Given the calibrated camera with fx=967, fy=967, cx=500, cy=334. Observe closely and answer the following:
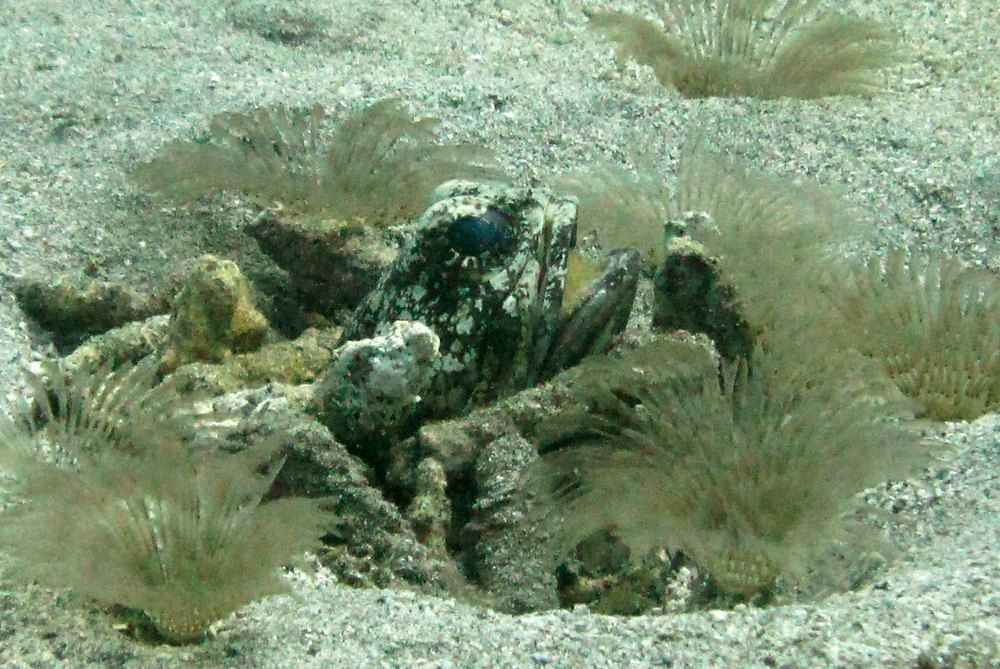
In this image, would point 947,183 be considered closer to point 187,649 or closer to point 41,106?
point 187,649

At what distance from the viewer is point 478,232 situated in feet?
10.6

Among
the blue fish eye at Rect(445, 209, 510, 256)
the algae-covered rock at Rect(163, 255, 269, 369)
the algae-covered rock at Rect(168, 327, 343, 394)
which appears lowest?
the algae-covered rock at Rect(168, 327, 343, 394)

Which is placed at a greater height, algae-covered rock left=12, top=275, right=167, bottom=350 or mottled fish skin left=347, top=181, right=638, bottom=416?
mottled fish skin left=347, top=181, right=638, bottom=416

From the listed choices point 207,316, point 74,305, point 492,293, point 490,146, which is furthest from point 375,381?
point 490,146

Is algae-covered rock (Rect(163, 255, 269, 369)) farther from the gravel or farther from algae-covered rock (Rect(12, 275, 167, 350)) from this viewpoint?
the gravel

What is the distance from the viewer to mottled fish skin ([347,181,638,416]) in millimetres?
3262

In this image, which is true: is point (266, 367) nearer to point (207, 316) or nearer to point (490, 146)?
point (207, 316)

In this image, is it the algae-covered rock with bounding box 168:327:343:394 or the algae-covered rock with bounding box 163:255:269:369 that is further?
the algae-covered rock with bounding box 163:255:269:369

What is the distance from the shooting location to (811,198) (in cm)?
423

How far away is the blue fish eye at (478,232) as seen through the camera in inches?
128

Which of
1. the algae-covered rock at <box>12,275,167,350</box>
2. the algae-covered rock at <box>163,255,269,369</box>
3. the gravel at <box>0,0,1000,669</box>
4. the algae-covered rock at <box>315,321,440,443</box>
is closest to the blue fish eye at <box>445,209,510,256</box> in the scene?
the algae-covered rock at <box>315,321,440,443</box>

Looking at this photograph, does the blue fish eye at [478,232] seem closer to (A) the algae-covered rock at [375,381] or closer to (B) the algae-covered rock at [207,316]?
(A) the algae-covered rock at [375,381]

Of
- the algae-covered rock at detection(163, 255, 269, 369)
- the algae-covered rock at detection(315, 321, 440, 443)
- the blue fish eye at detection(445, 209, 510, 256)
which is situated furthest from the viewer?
the algae-covered rock at detection(163, 255, 269, 369)

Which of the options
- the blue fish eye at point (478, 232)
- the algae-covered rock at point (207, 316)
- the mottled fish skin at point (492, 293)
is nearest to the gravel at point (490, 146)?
the algae-covered rock at point (207, 316)
